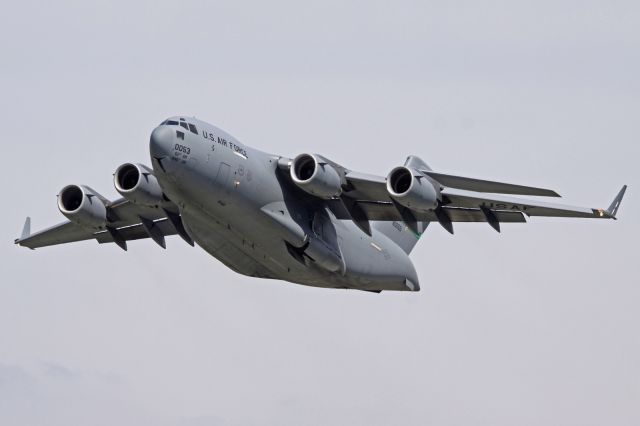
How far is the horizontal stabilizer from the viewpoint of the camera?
1087 inches

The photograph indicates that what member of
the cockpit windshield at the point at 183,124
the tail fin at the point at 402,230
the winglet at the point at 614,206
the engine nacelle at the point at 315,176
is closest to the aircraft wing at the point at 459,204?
the winglet at the point at 614,206

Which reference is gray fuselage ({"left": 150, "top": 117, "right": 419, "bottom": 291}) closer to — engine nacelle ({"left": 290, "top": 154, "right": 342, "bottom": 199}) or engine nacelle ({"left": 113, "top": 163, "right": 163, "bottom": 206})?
engine nacelle ({"left": 290, "top": 154, "right": 342, "bottom": 199})

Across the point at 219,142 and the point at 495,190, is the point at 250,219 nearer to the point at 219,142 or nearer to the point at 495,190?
the point at 219,142

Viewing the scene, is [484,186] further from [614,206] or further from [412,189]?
[614,206]

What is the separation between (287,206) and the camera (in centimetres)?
2867

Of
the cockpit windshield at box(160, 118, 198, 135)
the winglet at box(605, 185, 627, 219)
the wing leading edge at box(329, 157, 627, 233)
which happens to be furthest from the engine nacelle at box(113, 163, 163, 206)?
the winglet at box(605, 185, 627, 219)

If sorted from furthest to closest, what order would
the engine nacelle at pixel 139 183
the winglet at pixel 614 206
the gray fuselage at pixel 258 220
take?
the engine nacelle at pixel 139 183 < the winglet at pixel 614 206 < the gray fuselage at pixel 258 220

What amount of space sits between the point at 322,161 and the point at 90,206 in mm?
6084

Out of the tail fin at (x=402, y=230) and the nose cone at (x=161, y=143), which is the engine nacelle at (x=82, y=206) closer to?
the nose cone at (x=161, y=143)

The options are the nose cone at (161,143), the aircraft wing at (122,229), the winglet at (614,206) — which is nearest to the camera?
the nose cone at (161,143)

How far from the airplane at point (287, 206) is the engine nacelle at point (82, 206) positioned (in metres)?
0.03

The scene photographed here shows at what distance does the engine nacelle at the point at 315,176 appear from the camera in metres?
27.8

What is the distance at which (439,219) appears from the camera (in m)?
29.0

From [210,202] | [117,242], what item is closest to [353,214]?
[210,202]
